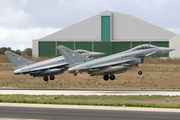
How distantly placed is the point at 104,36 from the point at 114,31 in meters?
3.32

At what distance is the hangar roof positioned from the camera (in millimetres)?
95812

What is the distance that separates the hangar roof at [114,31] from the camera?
314ft

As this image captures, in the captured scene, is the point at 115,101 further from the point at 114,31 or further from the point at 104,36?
the point at 114,31

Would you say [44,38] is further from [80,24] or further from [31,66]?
[31,66]

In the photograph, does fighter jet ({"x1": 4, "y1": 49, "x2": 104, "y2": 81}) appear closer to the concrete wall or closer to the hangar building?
the hangar building

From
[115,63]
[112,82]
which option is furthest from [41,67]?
[112,82]

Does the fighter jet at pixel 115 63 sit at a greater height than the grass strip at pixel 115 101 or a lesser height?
greater

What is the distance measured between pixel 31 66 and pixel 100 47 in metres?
43.7

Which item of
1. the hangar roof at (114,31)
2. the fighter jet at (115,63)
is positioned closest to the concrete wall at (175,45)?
the hangar roof at (114,31)

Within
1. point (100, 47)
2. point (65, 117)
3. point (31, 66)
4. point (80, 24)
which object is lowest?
point (65, 117)

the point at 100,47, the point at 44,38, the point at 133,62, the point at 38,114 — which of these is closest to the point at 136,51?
the point at 133,62

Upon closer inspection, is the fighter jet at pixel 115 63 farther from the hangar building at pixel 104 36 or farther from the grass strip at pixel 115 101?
the hangar building at pixel 104 36

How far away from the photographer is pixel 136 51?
1738 inches

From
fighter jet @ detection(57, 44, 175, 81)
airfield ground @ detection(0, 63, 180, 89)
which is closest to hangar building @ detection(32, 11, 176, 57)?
airfield ground @ detection(0, 63, 180, 89)
